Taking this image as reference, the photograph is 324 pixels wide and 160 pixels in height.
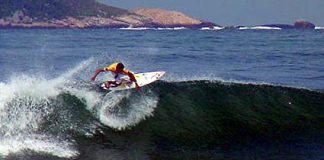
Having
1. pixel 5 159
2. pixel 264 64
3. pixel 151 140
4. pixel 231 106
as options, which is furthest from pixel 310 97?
pixel 264 64

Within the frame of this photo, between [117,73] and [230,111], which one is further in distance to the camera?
[230,111]

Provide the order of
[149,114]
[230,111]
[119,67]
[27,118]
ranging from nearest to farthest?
1. [27,118]
2. [119,67]
3. [149,114]
4. [230,111]

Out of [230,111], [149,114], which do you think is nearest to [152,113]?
[149,114]

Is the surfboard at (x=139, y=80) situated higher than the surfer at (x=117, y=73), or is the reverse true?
the surfer at (x=117, y=73)

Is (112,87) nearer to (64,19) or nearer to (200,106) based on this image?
(200,106)

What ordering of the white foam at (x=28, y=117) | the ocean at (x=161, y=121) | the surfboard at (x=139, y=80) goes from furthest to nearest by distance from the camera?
the surfboard at (x=139, y=80) → the ocean at (x=161, y=121) → the white foam at (x=28, y=117)

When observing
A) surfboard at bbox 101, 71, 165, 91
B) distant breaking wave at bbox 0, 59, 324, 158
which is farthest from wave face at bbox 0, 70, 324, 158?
surfboard at bbox 101, 71, 165, 91

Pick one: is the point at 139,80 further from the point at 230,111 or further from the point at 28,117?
the point at 28,117

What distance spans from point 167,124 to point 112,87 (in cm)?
214

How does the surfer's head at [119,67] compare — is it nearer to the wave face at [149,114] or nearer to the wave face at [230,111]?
the wave face at [149,114]

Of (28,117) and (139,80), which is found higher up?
(139,80)

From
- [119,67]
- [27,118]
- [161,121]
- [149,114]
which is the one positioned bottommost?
[161,121]

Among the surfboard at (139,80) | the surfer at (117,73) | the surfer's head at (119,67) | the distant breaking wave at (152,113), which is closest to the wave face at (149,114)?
the distant breaking wave at (152,113)

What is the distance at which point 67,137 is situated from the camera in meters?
14.2
